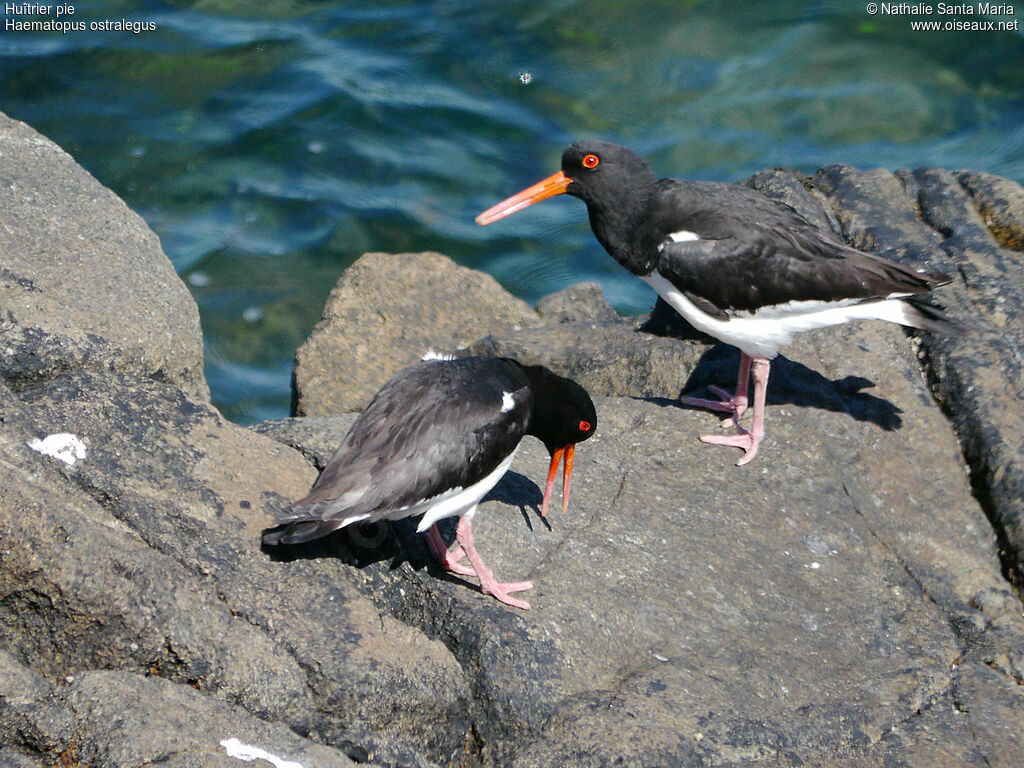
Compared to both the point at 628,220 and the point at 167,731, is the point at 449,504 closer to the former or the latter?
the point at 167,731

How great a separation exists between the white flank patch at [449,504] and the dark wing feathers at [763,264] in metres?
2.23


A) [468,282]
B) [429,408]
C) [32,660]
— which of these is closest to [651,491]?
[429,408]

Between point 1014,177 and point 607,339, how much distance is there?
25.6ft

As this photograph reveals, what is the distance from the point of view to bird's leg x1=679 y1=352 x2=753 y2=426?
6199 mm

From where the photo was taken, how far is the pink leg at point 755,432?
579cm

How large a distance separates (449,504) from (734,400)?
8.33ft

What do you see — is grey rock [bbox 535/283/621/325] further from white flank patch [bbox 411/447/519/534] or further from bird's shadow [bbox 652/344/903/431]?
white flank patch [bbox 411/447/519/534]

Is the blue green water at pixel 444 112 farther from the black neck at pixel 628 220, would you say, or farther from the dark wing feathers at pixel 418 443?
the dark wing feathers at pixel 418 443

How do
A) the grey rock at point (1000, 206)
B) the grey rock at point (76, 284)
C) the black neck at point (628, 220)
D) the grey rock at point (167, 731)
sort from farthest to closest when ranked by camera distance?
the grey rock at point (1000, 206), the black neck at point (628, 220), the grey rock at point (76, 284), the grey rock at point (167, 731)

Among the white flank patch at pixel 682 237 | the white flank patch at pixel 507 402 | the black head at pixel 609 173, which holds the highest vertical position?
the black head at pixel 609 173

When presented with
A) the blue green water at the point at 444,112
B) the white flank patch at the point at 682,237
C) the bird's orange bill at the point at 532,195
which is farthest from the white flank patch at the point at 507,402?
the blue green water at the point at 444,112

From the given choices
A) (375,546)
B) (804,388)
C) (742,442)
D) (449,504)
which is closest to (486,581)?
(449,504)

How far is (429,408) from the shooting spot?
14.8 ft

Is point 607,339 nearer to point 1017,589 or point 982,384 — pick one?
point 982,384
